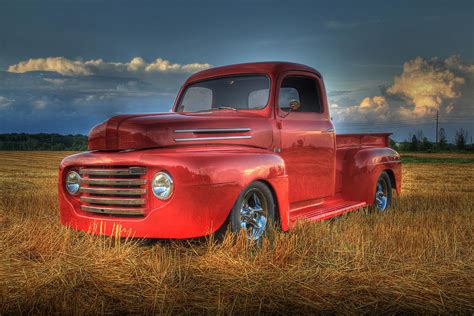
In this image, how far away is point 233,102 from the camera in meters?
6.53

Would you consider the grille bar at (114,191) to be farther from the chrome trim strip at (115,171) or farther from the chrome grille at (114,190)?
the chrome trim strip at (115,171)

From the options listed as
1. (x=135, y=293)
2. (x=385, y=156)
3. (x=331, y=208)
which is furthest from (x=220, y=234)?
(x=385, y=156)

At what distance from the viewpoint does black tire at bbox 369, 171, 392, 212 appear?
867 centimetres

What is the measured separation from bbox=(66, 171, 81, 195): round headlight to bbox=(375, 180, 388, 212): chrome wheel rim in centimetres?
523

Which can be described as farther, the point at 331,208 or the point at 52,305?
the point at 331,208

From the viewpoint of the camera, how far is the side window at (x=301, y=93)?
6391 mm

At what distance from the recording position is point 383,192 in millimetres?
8898

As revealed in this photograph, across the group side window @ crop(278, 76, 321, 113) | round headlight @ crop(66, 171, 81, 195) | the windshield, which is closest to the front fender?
round headlight @ crop(66, 171, 81, 195)

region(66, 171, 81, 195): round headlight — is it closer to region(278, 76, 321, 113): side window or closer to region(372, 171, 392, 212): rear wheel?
region(278, 76, 321, 113): side window

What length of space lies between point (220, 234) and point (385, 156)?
4620mm

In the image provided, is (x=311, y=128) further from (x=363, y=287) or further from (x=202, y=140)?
(x=363, y=287)

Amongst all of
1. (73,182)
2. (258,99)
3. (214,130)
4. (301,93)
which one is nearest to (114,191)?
(73,182)

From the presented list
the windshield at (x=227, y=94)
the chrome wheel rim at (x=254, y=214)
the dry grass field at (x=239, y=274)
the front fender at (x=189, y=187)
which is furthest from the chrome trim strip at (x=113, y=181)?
the windshield at (x=227, y=94)

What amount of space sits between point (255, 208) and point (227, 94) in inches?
74.2
